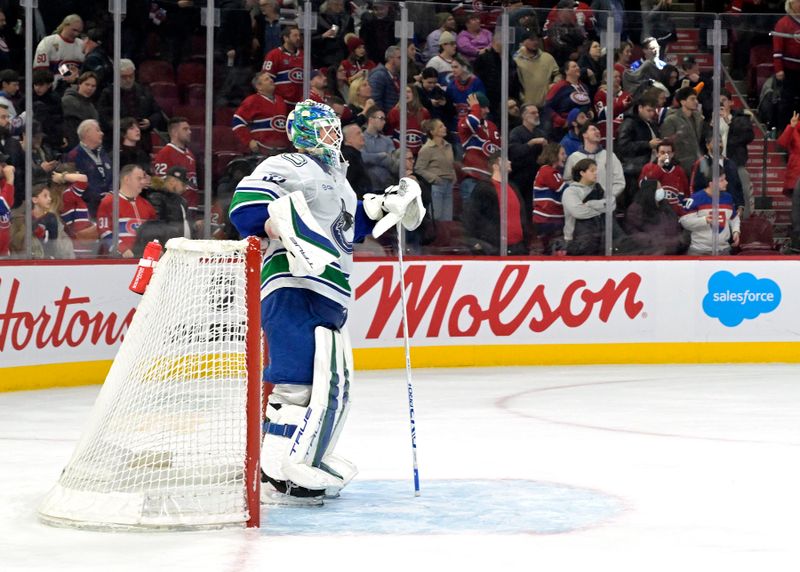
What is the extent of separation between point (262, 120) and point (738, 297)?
3.78 metres

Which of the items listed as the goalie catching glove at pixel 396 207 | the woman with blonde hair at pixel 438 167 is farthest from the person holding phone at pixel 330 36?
the goalie catching glove at pixel 396 207

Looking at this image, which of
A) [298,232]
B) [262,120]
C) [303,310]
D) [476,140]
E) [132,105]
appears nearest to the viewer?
[298,232]

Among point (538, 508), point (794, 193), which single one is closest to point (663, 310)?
point (794, 193)

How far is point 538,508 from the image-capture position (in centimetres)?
525

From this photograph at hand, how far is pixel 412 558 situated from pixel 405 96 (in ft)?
21.8

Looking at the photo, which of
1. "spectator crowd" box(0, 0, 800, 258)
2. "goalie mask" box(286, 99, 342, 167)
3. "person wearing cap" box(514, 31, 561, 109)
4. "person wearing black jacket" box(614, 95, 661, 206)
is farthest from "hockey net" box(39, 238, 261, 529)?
"person wearing black jacket" box(614, 95, 661, 206)

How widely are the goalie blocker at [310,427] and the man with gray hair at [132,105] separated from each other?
15.4 ft

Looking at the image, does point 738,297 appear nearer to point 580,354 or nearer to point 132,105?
point 580,354

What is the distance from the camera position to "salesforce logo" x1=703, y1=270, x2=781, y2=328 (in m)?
11.4

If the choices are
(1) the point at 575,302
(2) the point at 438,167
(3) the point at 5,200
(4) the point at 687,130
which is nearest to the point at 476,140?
(2) the point at 438,167

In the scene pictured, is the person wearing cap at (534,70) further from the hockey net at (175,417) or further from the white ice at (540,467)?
the hockey net at (175,417)

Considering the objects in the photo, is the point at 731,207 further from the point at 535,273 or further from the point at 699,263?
the point at 535,273

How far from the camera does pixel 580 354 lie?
1117cm

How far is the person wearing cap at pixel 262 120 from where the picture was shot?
33.6 ft
